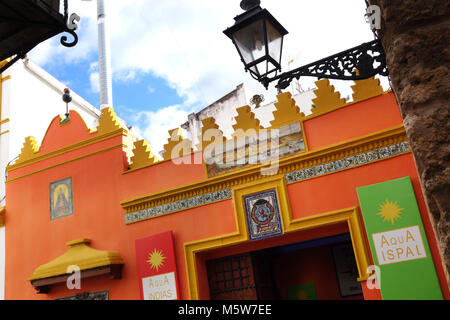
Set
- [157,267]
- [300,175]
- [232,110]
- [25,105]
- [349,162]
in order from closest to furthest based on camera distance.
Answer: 1. [349,162]
2. [300,175]
3. [157,267]
4. [25,105]
5. [232,110]

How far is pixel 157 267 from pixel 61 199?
266 centimetres

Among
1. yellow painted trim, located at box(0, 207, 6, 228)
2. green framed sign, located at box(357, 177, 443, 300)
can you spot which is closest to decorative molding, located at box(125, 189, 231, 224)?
green framed sign, located at box(357, 177, 443, 300)

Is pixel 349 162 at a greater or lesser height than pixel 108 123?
lesser

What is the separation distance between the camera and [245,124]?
7.71 m

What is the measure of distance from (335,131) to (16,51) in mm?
4747

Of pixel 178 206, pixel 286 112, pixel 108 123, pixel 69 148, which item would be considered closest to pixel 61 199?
pixel 69 148

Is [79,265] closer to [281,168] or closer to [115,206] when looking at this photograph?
[115,206]

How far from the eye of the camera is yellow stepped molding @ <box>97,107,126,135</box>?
8.85 m

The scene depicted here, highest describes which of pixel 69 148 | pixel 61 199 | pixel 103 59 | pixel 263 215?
pixel 103 59

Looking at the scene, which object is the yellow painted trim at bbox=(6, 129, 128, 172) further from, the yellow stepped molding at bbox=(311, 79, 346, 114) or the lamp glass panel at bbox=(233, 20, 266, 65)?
the lamp glass panel at bbox=(233, 20, 266, 65)

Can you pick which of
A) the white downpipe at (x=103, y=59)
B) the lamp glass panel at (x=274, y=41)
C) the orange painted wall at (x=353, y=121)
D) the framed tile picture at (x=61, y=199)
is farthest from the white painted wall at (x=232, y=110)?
the lamp glass panel at (x=274, y=41)

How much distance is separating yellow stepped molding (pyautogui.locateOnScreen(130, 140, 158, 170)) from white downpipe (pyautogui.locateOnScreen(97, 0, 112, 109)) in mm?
9485

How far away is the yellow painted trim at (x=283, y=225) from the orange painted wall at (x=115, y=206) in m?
0.11
